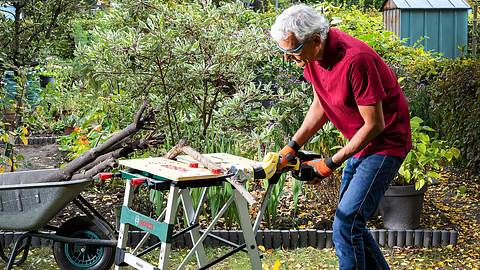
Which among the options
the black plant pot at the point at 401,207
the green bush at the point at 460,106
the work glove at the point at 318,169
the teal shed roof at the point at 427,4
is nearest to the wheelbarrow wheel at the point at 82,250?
the work glove at the point at 318,169

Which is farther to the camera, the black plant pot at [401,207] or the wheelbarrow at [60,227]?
the black plant pot at [401,207]

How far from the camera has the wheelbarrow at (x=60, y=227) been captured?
12.0ft

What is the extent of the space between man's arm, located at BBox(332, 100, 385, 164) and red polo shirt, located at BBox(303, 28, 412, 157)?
31 millimetres

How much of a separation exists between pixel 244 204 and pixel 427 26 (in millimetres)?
9598

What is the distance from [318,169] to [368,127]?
304 mm

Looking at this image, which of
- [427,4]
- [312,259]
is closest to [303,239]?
[312,259]

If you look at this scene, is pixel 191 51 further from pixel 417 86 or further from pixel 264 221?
pixel 417 86

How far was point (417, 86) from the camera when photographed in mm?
7824

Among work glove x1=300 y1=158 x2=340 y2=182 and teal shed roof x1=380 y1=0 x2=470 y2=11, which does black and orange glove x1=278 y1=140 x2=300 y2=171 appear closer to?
work glove x1=300 y1=158 x2=340 y2=182

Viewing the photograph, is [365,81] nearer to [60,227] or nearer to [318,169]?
[318,169]

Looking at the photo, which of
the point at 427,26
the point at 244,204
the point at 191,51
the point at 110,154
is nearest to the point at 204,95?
the point at 191,51

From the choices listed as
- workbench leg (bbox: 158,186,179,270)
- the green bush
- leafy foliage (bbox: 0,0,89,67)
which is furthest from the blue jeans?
leafy foliage (bbox: 0,0,89,67)

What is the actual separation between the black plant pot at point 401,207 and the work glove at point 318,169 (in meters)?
1.85

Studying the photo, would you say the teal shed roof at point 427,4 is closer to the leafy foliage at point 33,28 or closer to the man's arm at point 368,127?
the leafy foliage at point 33,28
